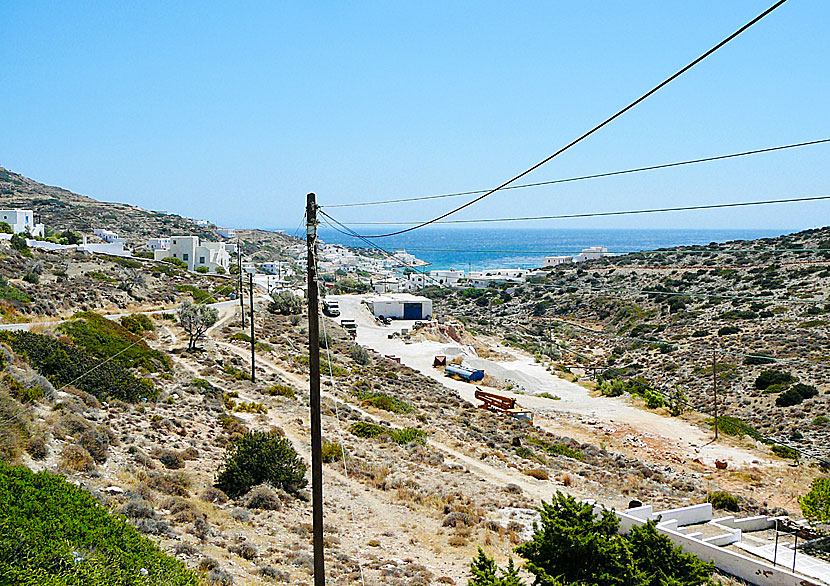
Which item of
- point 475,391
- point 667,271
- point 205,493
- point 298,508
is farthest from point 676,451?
point 667,271

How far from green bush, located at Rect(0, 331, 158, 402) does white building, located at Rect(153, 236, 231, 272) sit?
5022cm

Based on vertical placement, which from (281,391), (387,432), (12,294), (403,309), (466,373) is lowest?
(466,373)

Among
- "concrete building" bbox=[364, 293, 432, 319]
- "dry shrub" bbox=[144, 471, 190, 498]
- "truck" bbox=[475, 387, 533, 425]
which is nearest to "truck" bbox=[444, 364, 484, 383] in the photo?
"truck" bbox=[475, 387, 533, 425]

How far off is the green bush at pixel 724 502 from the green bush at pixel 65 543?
17.4m

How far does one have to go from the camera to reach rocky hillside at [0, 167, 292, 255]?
93188 millimetres

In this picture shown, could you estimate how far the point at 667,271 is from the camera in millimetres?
78875

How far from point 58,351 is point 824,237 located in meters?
80.5

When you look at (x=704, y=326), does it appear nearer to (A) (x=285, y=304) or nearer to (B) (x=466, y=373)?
(B) (x=466, y=373)

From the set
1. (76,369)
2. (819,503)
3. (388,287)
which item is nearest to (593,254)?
(388,287)

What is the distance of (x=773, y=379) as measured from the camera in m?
36.9

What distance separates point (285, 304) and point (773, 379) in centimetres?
3551

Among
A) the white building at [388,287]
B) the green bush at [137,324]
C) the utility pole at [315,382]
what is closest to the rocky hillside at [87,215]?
the white building at [388,287]

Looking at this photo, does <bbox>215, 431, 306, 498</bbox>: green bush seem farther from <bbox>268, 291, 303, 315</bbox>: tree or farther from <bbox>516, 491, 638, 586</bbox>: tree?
<bbox>268, 291, 303, 315</bbox>: tree

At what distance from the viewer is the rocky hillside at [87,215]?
93.2 meters
